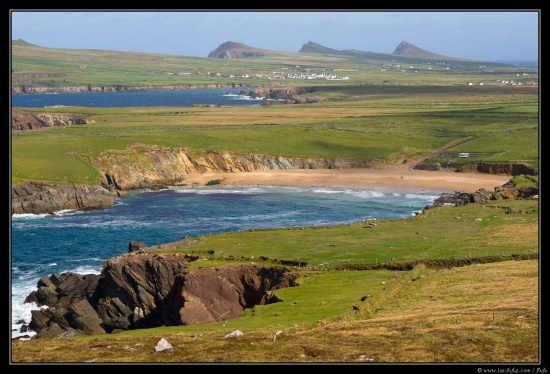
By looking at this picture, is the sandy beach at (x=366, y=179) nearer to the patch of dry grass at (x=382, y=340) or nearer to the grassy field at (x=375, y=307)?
the grassy field at (x=375, y=307)

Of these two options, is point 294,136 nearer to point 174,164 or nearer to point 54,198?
point 174,164

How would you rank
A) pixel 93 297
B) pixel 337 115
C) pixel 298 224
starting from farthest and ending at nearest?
1. pixel 337 115
2. pixel 298 224
3. pixel 93 297

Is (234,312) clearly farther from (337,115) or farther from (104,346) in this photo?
(337,115)

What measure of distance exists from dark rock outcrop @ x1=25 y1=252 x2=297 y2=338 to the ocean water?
307 centimetres

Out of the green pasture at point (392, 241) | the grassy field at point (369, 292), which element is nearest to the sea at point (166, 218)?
the grassy field at point (369, 292)

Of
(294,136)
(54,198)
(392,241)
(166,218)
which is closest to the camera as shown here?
(392,241)

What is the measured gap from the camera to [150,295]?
197 feet

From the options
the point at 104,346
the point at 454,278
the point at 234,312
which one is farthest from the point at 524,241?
the point at 104,346

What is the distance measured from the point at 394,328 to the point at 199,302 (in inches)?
700

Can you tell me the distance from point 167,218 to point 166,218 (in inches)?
4.3

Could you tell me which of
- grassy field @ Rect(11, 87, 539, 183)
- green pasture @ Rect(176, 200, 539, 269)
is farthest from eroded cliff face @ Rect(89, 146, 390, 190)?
green pasture @ Rect(176, 200, 539, 269)

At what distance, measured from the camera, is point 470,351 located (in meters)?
35.6

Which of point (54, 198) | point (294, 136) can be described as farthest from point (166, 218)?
point (294, 136)

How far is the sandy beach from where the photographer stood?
11219 centimetres
